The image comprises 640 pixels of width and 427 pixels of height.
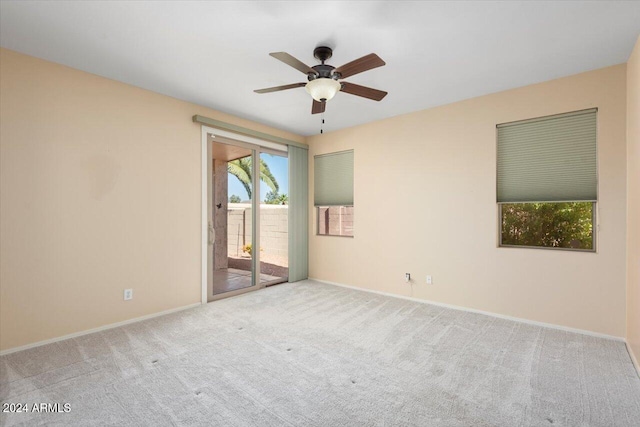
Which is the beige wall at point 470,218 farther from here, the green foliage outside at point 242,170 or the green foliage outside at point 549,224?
the green foliage outside at point 242,170

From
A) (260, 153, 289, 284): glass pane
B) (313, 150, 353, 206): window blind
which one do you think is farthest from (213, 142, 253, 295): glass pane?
(313, 150, 353, 206): window blind

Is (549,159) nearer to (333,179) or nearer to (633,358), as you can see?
(633,358)

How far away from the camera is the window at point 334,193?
499cm

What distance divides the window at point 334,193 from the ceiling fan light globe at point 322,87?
2.52 m

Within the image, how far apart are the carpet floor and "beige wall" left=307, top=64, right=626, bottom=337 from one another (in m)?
0.41

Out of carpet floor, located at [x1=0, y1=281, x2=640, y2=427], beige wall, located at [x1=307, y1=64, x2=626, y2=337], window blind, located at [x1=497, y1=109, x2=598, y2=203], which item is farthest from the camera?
window blind, located at [x1=497, y1=109, x2=598, y2=203]

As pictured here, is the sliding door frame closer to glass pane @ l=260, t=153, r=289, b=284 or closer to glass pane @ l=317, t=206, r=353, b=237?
glass pane @ l=260, t=153, r=289, b=284

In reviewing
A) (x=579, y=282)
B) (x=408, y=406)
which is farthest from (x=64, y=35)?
(x=579, y=282)

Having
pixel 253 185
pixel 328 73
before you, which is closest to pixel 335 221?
pixel 253 185

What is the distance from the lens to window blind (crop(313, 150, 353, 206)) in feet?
16.3

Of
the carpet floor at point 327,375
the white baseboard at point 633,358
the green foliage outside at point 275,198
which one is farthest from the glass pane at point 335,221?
the white baseboard at point 633,358

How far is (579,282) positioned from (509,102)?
2.15 meters

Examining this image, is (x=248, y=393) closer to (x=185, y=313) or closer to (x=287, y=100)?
(x=185, y=313)

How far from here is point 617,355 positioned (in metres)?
2.53
